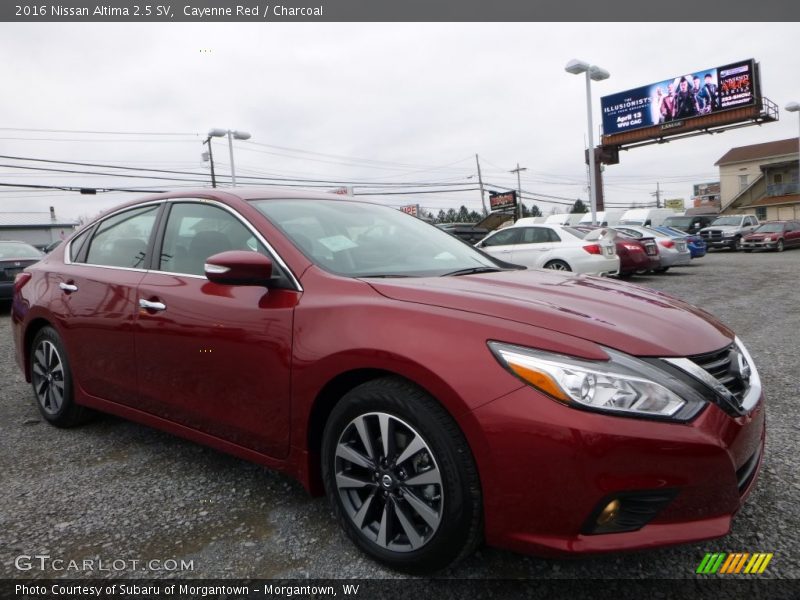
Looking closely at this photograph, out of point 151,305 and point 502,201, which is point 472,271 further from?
point 502,201

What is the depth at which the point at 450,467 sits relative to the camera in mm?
1825

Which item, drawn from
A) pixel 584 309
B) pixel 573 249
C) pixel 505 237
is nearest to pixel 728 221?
pixel 505 237

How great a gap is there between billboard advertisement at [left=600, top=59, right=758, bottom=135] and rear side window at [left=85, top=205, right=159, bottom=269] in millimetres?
36787

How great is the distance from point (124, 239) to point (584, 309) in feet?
8.60

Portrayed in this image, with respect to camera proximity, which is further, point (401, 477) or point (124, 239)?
point (124, 239)

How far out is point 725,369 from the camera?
1.99 meters

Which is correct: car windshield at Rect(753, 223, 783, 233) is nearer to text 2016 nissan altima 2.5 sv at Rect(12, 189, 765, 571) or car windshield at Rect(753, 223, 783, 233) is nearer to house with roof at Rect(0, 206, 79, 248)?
text 2016 nissan altima 2.5 sv at Rect(12, 189, 765, 571)

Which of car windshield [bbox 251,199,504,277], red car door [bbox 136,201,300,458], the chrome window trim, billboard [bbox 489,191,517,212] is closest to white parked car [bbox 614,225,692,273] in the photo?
car windshield [bbox 251,199,504,277]

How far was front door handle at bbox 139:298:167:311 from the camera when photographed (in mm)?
2777

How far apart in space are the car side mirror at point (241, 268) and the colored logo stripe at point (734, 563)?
1939mm

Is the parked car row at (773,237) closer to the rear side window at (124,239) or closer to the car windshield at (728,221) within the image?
the car windshield at (728,221)

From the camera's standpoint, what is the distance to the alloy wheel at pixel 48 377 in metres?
3.57

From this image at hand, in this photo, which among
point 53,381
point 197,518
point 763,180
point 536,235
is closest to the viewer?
point 197,518

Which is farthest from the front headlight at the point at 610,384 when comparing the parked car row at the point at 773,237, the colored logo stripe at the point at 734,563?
the parked car row at the point at 773,237
